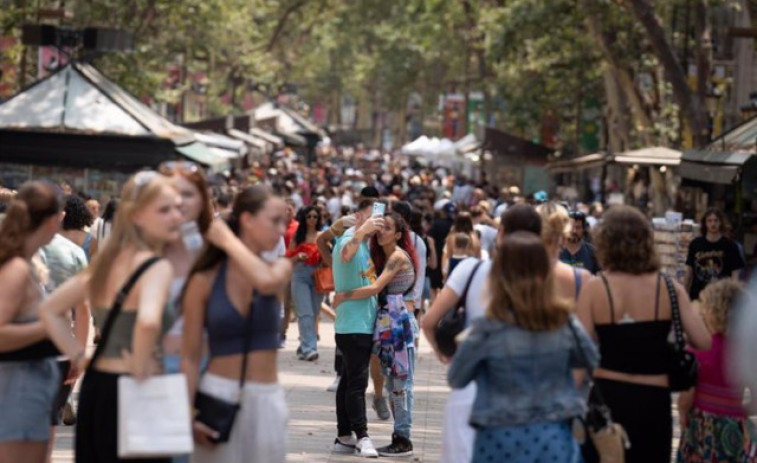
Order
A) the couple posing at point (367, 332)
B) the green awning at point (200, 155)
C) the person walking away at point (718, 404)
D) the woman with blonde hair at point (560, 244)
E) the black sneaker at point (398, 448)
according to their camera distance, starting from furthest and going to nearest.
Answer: the green awning at point (200, 155), the black sneaker at point (398, 448), the couple posing at point (367, 332), the person walking away at point (718, 404), the woman with blonde hair at point (560, 244)

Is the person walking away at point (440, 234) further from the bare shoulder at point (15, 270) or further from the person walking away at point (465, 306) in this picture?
the bare shoulder at point (15, 270)

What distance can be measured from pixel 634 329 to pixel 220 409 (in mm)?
1956

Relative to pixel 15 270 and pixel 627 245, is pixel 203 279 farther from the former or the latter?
pixel 627 245

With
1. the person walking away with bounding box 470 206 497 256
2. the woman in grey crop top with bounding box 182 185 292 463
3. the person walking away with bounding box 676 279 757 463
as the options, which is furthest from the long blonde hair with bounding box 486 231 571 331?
the person walking away with bounding box 470 206 497 256

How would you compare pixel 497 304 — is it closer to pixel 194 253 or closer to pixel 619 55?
pixel 194 253

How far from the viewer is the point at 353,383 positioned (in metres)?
11.4

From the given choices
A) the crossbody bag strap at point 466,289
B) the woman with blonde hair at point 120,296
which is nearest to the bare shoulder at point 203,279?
the woman with blonde hair at point 120,296

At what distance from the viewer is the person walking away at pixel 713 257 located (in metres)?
16.0

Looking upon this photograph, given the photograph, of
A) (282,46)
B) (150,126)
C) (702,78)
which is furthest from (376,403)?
(282,46)

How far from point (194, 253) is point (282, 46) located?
→ 7122 cm

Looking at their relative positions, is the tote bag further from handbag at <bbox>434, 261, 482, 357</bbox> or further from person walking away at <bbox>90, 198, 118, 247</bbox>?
person walking away at <bbox>90, 198, 118, 247</bbox>

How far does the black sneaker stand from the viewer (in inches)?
460

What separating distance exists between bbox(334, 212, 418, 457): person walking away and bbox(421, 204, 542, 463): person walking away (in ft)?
13.8

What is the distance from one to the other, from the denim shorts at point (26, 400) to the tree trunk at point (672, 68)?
1925cm
